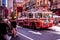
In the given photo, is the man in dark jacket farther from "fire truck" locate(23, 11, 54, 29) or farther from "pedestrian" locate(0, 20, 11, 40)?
"fire truck" locate(23, 11, 54, 29)

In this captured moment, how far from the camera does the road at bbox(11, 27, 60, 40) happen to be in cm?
149

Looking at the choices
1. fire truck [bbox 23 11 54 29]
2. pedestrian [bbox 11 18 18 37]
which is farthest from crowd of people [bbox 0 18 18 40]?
fire truck [bbox 23 11 54 29]

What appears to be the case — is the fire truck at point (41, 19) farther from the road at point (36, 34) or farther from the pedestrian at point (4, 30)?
the pedestrian at point (4, 30)

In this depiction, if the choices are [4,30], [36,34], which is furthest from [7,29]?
[36,34]

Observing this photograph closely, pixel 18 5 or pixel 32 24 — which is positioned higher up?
pixel 18 5

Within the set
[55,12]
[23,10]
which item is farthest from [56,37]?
[23,10]

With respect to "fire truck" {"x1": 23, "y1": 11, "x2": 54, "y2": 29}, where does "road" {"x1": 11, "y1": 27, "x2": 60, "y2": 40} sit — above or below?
below

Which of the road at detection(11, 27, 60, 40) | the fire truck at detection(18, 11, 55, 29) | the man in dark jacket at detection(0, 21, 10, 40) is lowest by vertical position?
the road at detection(11, 27, 60, 40)

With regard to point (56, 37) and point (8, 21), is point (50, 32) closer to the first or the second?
point (56, 37)

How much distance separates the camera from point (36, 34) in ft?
5.00

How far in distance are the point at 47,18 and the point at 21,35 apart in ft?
0.64

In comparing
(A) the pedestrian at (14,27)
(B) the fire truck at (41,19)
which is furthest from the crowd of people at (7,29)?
(B) the fire truck at (41,19)

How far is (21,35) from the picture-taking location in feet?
4.93

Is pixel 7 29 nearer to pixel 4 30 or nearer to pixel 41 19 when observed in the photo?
pixel 4 30
